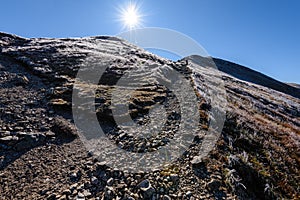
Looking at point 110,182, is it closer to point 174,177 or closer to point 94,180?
point 94,180

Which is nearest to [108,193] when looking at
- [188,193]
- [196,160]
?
[188,193]

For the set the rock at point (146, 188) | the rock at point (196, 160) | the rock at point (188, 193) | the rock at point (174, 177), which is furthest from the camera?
the rock at point (196, 160)

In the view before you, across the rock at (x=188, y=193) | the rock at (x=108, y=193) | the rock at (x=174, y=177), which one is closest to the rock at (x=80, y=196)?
the rock at (x=108, y=193)

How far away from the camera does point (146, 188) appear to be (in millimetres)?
7398

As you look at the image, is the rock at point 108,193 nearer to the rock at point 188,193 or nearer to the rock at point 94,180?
the rock at point 94,180

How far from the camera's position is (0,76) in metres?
17.4

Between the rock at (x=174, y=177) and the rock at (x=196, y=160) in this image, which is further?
the rock at (x=196, y=160)

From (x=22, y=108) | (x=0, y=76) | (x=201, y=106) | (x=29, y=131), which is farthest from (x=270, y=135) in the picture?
(x=0, y=76)

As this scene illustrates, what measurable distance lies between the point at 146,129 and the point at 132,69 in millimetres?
13120

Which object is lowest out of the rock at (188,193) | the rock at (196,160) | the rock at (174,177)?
the rock at (188,193)

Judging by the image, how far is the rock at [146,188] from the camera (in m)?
7.27

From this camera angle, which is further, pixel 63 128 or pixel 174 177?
pixel 63 128

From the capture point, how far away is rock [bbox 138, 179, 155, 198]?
7270mm

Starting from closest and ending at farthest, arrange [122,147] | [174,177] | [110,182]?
1. [110,182]
2. [174,177]
3. [122,147]
